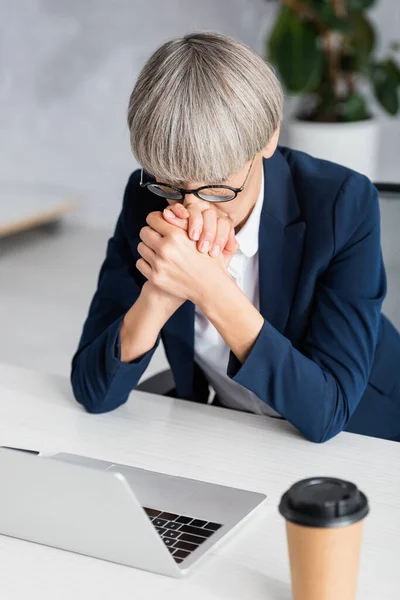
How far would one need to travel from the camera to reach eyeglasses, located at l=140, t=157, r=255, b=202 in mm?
1345

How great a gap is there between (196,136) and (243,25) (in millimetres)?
3592

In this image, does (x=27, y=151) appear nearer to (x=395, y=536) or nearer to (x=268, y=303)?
(x=268, y=303)

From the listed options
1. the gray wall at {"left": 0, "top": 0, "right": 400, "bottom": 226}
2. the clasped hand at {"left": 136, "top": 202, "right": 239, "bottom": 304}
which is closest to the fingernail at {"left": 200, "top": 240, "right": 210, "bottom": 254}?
the clasped hand at {"left": 136, "top": 202, "right": 239, "bottom": 304}

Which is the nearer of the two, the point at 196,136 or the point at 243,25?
the point at 196,136

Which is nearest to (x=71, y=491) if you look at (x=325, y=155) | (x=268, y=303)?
(x=268, y=303)

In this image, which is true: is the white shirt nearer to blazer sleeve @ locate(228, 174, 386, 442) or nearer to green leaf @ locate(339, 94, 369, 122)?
blazer sleeve @ locate(228, 174, 386, 442)

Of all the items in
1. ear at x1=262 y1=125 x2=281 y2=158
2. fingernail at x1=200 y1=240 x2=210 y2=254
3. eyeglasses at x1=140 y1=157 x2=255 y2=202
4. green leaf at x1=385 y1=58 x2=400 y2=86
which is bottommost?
green leaf at x1=385 y1=58 x2=400 y2=86

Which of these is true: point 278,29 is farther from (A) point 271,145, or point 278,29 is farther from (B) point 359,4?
(A) point 271,145

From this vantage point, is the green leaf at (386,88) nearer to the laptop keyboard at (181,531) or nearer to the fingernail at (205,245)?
the fingernail at (205,245)

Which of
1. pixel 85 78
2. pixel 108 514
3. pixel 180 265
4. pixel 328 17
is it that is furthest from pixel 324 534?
pixel 85 78

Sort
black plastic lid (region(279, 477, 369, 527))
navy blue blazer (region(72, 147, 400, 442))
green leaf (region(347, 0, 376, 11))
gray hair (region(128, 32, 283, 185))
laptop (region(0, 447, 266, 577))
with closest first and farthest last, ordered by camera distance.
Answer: black plastic lid (region(279, 477, 369, 527))
laptop (region(0, 447, 266, 577))
gray hair (region(128, 32, 283, 185))
navy blue blazer (region(72, 147, 400, 442))
green leaf (region(347, 0, 376, 11))

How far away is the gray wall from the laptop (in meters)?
3.70

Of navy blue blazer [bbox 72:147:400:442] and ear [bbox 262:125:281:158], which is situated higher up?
ear [bbox 262:125:281:158]

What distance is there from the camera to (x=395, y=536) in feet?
3.56
